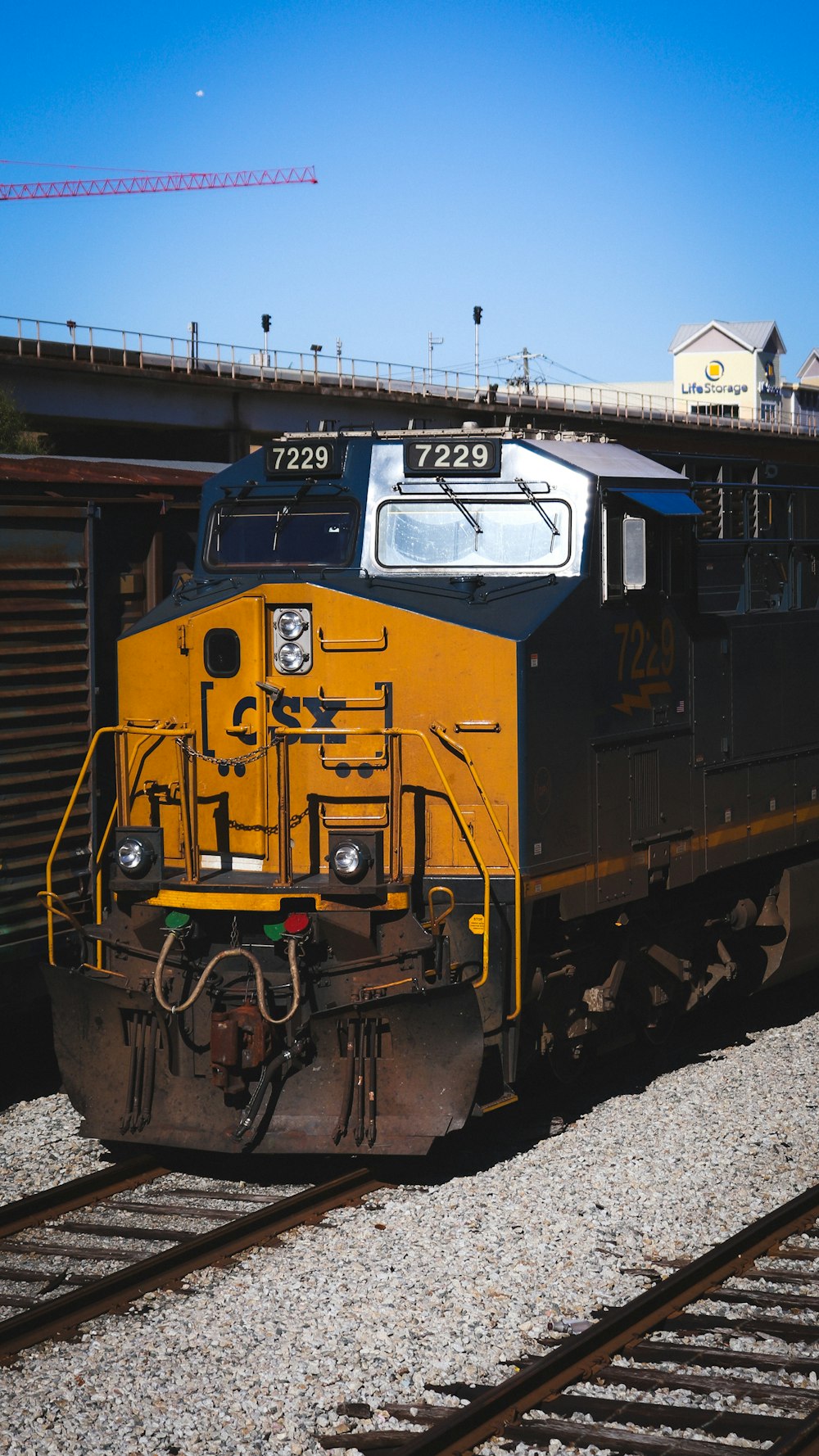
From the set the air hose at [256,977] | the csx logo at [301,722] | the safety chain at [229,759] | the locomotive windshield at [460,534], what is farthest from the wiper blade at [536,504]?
the air hose at [256,977]

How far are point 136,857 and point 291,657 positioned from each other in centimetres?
128

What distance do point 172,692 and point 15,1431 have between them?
3801mm

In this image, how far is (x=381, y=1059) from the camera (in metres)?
7.43

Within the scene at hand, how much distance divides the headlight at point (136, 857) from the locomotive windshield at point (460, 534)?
6.41ft

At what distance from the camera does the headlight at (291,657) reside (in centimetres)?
782

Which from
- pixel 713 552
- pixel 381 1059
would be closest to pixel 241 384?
pixel 713 552

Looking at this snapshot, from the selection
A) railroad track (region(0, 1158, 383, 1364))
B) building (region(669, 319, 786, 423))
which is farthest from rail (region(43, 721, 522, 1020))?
building (region(669, 319, 786, 423))

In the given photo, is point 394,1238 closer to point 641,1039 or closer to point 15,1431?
point 15,1431

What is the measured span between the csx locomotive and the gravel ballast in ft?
1.62

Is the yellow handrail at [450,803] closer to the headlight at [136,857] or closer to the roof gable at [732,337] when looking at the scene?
the headlight at [136,857]

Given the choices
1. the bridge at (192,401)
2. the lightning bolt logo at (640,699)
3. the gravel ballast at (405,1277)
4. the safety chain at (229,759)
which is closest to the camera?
the gravel ballast at (405,1277)

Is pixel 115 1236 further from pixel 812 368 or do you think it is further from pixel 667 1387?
pixel 812 368

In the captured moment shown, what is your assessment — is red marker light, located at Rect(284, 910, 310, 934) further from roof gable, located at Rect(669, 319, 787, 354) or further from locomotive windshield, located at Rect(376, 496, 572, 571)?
roof gable, located at Rect(669, 319, 787, 354)

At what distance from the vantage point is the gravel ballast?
557 centimetres
